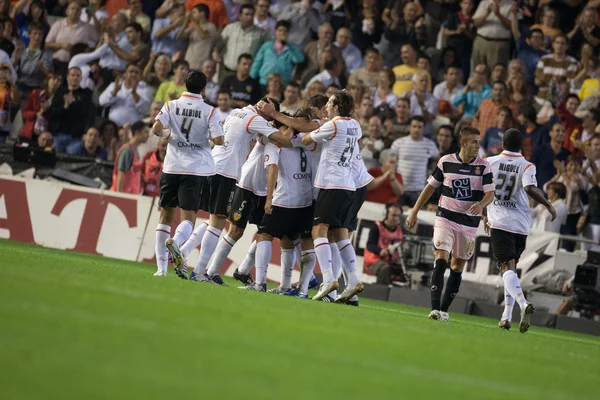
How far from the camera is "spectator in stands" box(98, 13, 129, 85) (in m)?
25.5

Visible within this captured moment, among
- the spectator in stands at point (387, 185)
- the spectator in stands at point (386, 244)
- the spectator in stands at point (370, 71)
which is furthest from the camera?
the spectator in stands at point (370, 71)

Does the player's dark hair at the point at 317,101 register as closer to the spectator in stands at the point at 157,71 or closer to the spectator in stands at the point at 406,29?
the spectator in stands at the point at 406,29

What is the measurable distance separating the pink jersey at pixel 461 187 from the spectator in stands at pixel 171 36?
13.2 m

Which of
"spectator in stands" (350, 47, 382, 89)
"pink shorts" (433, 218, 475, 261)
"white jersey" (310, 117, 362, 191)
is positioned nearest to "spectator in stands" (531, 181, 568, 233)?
"spectator in stands" (350, 47, 382, 89)

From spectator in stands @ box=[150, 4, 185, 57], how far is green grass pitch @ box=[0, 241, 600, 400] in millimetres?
15366

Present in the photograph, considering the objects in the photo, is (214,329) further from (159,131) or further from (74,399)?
(159,131)

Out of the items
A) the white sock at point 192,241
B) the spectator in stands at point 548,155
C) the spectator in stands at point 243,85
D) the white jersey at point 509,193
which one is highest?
the spectator in stands at point 243,85

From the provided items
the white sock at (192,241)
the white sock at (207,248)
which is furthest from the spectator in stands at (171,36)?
the white sock at (207,248)

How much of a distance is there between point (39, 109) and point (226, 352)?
1881cm

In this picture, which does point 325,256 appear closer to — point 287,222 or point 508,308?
point 287,222

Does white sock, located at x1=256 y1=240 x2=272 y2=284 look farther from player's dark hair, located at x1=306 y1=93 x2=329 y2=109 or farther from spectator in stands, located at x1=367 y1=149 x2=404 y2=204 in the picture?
spectator in stands, located at x1=367 y1=149 x2=404 y2=204

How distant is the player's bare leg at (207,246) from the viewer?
14.4 m

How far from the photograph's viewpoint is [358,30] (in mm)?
24500

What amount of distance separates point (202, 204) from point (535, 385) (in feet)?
30.0
